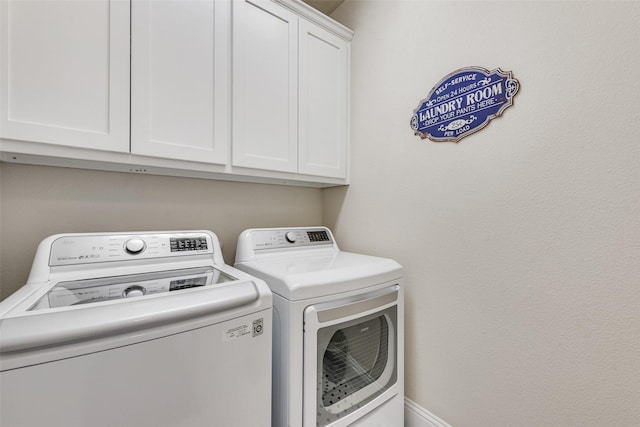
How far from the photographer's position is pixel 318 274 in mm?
1049

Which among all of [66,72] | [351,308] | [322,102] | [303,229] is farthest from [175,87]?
[351,308]

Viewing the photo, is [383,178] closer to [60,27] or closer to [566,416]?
[566,416]

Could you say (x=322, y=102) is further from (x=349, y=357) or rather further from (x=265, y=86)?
(x=349, y=357)

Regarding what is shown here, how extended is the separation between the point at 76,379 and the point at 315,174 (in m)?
1.31

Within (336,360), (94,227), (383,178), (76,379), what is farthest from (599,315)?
(94,227)

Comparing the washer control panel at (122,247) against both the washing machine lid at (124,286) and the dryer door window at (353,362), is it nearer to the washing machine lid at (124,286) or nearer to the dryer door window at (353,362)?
the washing machine lid at (124,286)

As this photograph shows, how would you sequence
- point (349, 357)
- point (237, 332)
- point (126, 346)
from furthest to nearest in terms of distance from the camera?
point (349, 357), point (237, 332), point (126, 346)

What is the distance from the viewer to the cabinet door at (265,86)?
1.35m

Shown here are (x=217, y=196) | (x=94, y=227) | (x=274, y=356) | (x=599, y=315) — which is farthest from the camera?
(x=217, y=196)

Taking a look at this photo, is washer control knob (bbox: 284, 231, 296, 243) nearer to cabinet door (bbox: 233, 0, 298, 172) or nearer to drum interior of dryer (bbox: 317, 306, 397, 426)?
cabinet door (bbox: 233, 0, 298, 172)

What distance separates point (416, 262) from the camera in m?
1.41

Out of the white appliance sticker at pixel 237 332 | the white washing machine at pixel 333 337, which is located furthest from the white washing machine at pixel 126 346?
the white washing machine at pixel 333 337

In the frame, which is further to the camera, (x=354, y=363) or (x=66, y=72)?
(x=354, y=363)

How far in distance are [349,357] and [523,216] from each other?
0.91 m
